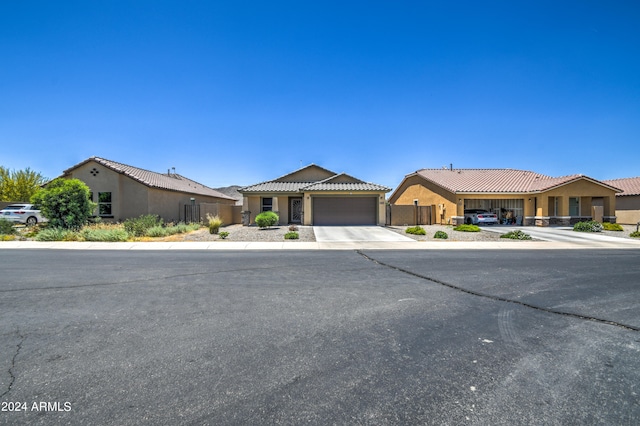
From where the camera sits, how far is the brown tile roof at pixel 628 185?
29.9m

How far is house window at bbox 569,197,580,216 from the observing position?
27.3 m

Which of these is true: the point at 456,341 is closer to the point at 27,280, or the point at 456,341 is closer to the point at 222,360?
the point at 222,360

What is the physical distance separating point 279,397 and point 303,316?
2.22 m

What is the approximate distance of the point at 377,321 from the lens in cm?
499

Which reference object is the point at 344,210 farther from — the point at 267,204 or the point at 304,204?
the point at 267,204

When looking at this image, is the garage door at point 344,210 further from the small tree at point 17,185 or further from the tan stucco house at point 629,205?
the small tree at point 17,185

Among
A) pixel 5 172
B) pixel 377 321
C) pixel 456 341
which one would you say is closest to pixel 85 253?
A: pixel 377 321

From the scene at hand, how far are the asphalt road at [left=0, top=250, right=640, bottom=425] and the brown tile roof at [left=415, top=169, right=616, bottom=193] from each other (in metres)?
20.2

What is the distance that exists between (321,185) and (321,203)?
4.83 feet

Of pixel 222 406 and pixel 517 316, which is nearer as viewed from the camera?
pixel 222 406

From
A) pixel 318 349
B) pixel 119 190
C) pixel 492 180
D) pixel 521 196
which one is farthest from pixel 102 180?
pixel 521 196

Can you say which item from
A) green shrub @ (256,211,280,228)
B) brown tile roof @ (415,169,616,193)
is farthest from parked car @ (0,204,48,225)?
brown tile roof @ (415,169,616,193)

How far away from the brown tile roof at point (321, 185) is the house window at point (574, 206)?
1615 cm

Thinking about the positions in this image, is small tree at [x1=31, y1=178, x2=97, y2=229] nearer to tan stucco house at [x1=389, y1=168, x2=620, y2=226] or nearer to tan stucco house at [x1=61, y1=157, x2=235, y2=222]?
tan stucco house at [x1=61, y1=157, x2=235, y2=222]
